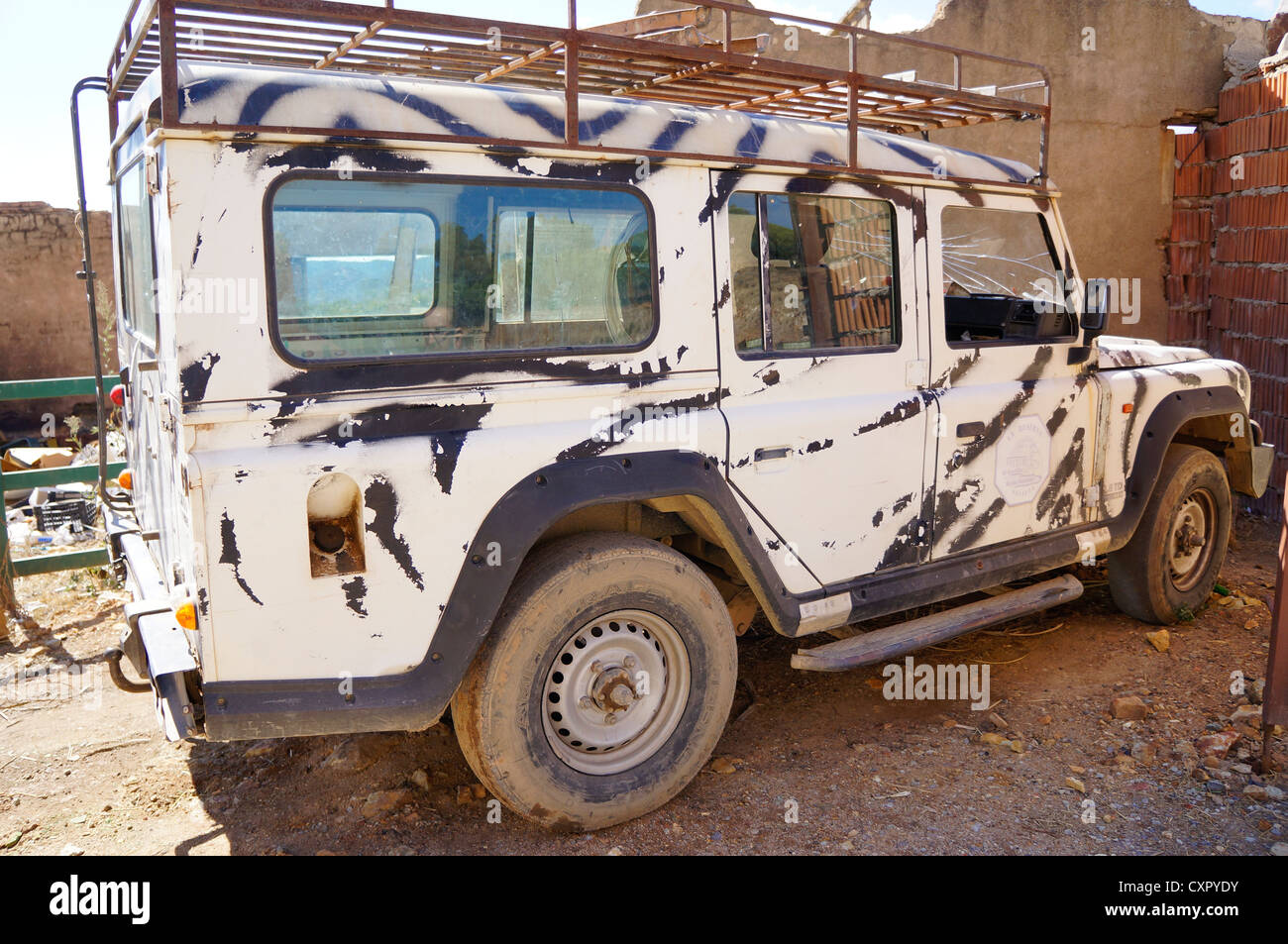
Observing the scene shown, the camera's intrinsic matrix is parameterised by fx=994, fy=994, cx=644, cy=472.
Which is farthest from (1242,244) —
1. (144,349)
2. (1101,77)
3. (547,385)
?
(144,349)

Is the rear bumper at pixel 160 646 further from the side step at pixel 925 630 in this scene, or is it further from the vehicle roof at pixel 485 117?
the side step at pixel 925 630

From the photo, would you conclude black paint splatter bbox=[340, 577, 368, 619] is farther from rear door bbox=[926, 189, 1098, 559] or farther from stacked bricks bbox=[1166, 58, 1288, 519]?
stacked bricks bbox=[1166, 58, 1288, 519]

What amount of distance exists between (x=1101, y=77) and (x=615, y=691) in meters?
6.59

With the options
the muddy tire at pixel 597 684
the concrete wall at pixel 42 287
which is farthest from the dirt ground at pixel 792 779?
the concrete wall at pixel 42 287

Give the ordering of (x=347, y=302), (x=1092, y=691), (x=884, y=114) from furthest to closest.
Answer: (x=884, y=114), (x=1092, y=691), (x=347, y=302)

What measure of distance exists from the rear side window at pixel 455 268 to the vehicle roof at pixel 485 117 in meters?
0.16

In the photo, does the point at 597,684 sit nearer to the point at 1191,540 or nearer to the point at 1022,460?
the point at 1022,460

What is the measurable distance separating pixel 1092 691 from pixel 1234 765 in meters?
0.70

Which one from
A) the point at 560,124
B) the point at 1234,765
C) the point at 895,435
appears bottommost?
the point at 1234,765

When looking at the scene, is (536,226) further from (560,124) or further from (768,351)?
(768,351)

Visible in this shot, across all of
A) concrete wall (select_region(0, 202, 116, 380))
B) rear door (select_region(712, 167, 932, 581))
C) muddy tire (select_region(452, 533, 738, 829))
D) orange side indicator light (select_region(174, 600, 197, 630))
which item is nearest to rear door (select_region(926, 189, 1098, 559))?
rear door (select_region(712, 167, 932, 581))

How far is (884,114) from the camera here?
4.66 m
